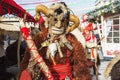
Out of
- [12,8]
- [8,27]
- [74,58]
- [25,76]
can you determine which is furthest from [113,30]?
[25,76]

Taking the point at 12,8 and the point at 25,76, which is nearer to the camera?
the point at 25,76

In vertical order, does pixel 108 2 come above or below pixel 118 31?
above

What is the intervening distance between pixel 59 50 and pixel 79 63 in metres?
0.26

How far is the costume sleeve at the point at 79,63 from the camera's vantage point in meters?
3.58

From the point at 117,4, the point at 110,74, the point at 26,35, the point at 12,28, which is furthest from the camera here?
the point at 117,4

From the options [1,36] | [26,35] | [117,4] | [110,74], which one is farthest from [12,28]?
[117,4]

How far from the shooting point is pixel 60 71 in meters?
3.56

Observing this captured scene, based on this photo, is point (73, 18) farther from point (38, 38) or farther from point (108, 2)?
point (108, 2)

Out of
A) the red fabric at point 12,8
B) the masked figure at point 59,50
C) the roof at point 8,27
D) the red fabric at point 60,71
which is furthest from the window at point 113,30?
the red fabric at point 60,71

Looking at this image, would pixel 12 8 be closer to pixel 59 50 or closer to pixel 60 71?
pixel 59 50

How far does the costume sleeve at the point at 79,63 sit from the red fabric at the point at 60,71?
0.09 meters

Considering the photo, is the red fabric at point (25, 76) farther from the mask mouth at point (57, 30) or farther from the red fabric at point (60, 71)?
the mask mouth at point (57, 30)

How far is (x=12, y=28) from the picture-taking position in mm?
6672

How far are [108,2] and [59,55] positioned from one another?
7987 millimetres
